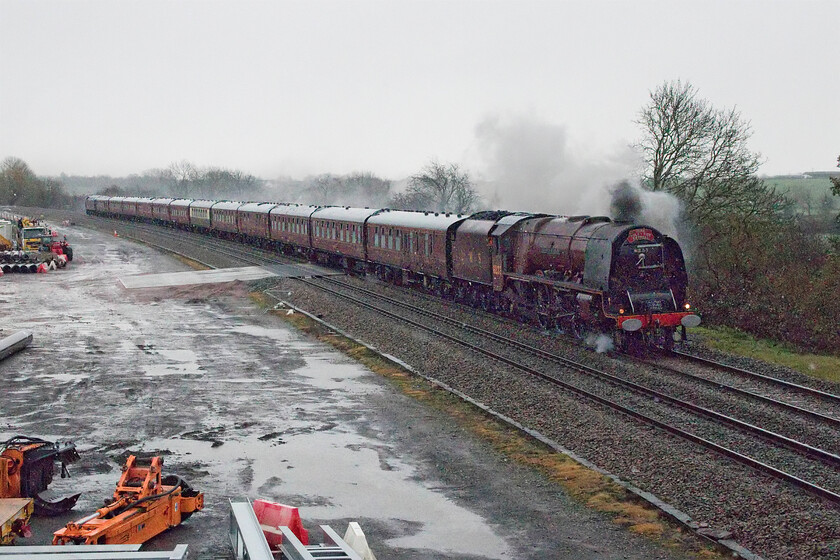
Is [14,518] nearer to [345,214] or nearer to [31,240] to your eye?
[345,214]

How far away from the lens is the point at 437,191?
79625 millimetres

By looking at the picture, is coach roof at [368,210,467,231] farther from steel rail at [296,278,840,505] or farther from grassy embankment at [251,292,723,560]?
grassy embankment at [251,292,723,560]

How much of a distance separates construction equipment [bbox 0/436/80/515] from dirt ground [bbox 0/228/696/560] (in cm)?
20

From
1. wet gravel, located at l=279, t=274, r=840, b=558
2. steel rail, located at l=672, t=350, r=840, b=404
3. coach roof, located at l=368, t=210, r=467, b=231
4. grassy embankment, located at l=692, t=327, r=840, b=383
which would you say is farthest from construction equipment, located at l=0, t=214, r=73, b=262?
steel rail, located at l=672, t=350, r=840, b=404

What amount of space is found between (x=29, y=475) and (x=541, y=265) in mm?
16431

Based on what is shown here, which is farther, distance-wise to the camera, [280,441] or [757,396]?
[757,396]

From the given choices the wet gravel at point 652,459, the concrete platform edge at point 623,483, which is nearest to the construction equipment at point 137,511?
the concrete platform edge at point 623,483

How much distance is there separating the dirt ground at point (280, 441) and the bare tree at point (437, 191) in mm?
50822

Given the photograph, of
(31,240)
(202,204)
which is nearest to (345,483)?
(31,240)

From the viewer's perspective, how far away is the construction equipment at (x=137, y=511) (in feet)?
28.8

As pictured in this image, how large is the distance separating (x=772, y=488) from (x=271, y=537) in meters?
6.67

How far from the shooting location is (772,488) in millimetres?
10961

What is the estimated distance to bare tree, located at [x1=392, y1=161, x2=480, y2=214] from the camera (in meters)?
75.4

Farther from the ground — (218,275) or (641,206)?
(641,206)
